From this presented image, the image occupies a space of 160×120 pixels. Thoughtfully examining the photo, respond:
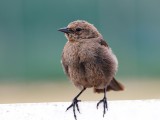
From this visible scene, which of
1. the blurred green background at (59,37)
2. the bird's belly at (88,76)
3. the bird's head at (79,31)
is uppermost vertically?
the bird's head at (79,31)

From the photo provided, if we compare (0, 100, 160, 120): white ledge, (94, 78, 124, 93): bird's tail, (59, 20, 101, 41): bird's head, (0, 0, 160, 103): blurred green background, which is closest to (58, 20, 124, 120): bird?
(59, 20, 101, 41): bird's head

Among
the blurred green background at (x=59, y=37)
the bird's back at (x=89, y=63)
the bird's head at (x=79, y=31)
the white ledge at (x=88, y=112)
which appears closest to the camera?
the white ledge at (x=88, y=112)

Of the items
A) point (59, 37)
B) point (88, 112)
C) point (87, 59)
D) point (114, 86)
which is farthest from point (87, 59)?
point (59, 37)

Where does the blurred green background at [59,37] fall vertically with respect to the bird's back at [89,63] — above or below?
below

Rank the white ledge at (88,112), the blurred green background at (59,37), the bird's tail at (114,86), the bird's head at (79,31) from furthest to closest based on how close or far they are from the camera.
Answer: the blurred green background at (59,37) < the bird's tail at (114,86) < the bird's head at (79,31) < the white ledge at (88,112)

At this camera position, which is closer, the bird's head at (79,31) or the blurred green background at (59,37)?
the bird's head at (79,31)

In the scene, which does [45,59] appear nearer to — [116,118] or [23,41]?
[23,41]

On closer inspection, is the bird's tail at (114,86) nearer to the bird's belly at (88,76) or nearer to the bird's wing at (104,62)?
the bird's belly at (88,76)

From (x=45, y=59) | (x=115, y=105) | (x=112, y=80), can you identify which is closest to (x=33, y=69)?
(x=45, y=59)

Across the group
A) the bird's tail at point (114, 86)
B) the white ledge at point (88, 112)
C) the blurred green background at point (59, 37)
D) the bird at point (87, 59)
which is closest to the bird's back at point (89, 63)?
the bird at point (87, 59)
